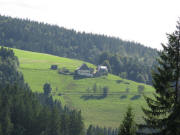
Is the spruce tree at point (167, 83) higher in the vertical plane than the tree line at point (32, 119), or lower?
higher

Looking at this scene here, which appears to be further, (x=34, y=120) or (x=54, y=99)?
(x=54, y=99)

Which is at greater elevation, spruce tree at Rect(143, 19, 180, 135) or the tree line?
spruce tree at Rect(143, 19, 180, 135)

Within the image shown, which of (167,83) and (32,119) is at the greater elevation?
(167,83)

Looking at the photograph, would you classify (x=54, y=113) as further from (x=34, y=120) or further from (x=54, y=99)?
(x=54, y=99)

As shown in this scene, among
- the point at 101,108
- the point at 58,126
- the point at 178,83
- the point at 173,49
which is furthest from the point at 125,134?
the point at 101,108

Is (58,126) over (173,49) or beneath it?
beneath

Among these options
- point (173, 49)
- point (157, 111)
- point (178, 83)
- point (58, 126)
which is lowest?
point (58, 126)

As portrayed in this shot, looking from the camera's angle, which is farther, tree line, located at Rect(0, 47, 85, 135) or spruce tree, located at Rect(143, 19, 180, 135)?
tree line, located at Rect(0, 47, 85, 135)

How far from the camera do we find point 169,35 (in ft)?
103

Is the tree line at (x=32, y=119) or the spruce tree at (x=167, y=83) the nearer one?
the spruce tree at (x=167, y=83)

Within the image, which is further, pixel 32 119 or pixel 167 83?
pixel 32 119

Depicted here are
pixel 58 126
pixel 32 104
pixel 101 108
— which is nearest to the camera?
pixel 58 126

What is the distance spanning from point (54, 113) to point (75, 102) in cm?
6881

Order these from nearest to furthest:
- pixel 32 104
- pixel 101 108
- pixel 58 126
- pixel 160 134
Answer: pixel 160 134
pixel 58 126
pixel 32 104
pixel 101 108
